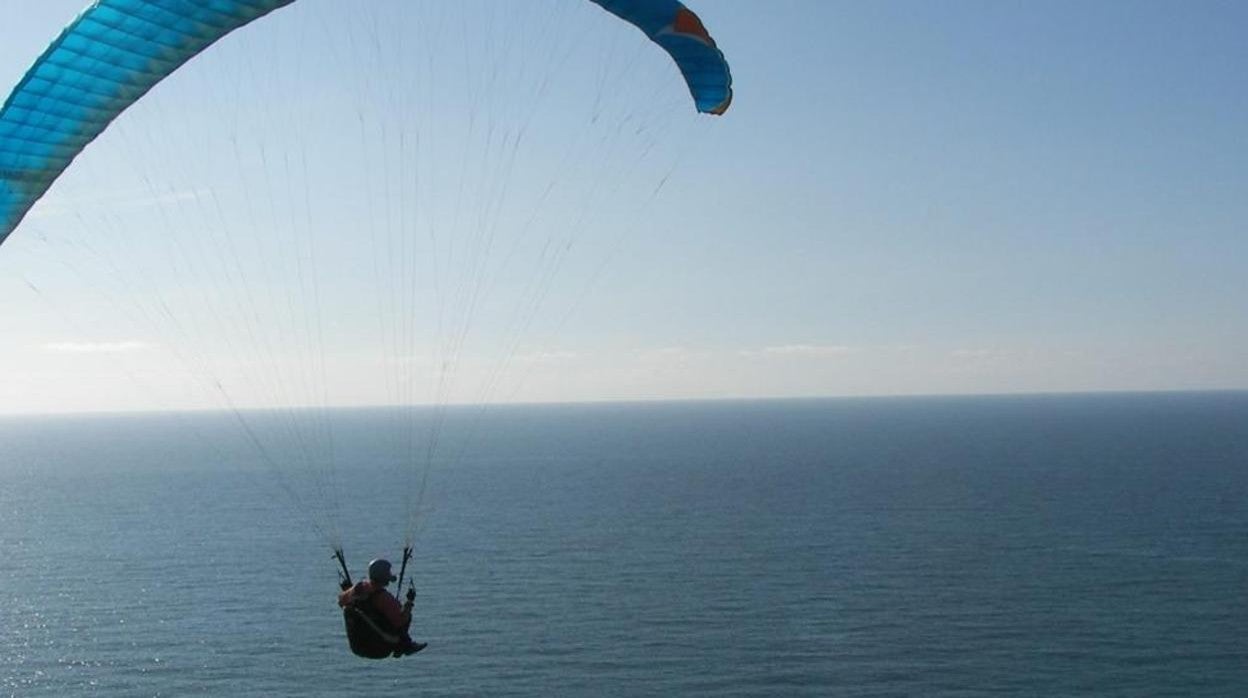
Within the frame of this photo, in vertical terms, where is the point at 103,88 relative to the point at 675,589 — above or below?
above

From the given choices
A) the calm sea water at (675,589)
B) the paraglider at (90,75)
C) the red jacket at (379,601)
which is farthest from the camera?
the calm sea water at (675,589)

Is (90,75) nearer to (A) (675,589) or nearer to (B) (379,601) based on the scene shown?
(B) (379,601)

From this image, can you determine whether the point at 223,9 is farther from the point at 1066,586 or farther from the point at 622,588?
the point at 1066,586

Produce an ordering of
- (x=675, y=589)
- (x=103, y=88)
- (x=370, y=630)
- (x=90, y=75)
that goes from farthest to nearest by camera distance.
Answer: (x=675, y=589) < (x=370, y=630) < (x=103, y=88) < (x=90, y=75)

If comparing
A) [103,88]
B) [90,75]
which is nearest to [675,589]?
[103,88]

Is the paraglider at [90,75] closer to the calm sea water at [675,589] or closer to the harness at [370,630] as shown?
the harness at [370,630]

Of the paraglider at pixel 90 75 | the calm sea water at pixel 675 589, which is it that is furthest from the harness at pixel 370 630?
the calm sea water at pixel 675 589
